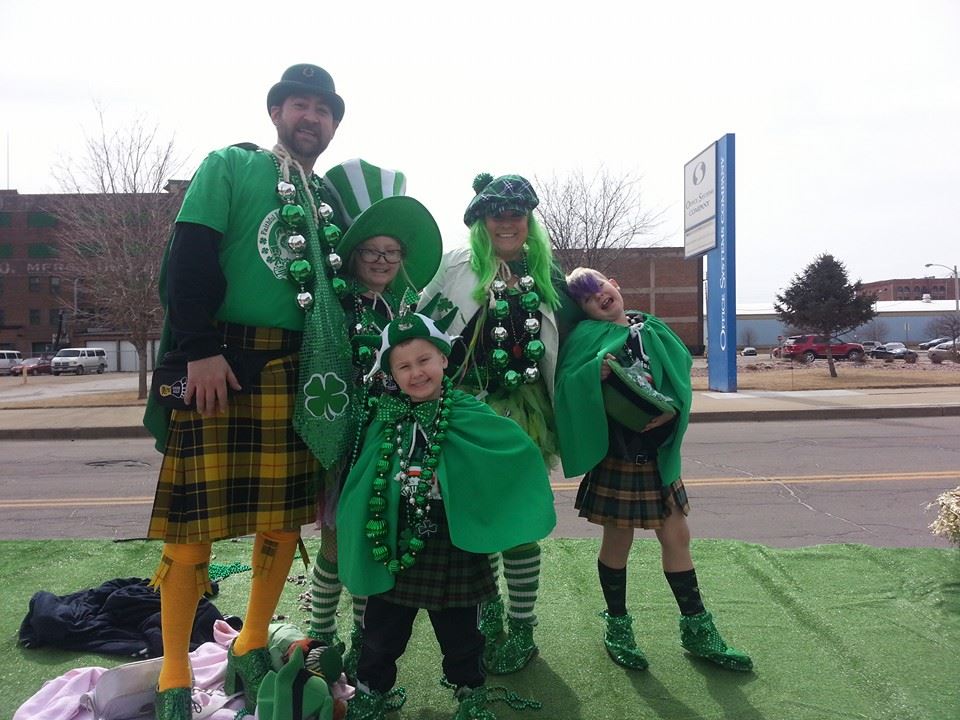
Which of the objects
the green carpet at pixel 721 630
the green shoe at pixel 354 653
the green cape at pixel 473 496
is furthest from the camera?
the green shoe at pixel 354 653

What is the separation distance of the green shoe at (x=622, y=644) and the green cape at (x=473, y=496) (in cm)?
94

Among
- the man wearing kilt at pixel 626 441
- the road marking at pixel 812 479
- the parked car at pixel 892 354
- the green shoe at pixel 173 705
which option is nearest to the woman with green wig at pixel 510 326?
the man wearing kilt at pixel 626 441

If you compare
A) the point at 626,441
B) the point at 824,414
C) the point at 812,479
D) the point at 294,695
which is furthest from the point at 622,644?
the point at 824,414

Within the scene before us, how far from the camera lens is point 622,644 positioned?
277 cm

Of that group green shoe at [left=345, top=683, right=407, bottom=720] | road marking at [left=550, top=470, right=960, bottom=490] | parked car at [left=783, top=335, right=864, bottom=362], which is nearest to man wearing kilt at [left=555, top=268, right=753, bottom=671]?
green shoe at [left=345, top=683, right=407, bottom=720]

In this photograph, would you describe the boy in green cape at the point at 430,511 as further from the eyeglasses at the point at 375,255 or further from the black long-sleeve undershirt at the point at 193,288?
the black long-sleeve undershirt at the point at 193,288

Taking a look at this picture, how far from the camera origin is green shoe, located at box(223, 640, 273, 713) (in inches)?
92.4

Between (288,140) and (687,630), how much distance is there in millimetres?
2390

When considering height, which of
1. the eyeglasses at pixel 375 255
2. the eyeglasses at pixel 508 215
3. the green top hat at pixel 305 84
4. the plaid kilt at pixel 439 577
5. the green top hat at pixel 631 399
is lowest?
the plaid kilt at pixel 439 577

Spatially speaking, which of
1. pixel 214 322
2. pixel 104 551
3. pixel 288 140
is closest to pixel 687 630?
pixel 214 322

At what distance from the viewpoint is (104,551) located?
4.19m

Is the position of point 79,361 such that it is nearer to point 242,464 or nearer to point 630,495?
point 242,464

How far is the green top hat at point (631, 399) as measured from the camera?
8.36ft

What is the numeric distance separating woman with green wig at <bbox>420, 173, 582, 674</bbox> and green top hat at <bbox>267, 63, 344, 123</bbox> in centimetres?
71
